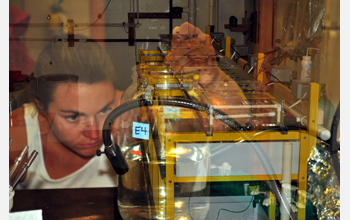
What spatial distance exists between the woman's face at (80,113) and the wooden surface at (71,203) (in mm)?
233

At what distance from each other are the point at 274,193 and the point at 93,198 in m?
1.31

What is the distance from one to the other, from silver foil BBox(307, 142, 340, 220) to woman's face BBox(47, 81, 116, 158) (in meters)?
1.16

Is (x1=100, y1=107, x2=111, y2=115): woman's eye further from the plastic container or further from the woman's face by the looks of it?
the plastic container

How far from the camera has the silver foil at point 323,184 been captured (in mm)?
1644

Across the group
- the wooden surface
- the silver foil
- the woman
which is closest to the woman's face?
the woman

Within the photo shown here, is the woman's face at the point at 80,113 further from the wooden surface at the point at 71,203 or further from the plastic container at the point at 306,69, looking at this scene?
the plastic container at the point at 306,69

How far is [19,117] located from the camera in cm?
272

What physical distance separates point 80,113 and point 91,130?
0.12 meters

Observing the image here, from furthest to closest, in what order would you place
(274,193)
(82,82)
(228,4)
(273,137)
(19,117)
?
(19,117) → (82,82) → (228,4) → (274,193) → (273,137)

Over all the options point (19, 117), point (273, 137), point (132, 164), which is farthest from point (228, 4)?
point (19, 117)

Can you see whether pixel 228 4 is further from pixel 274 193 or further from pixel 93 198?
pixel 93 198

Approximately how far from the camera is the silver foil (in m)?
1.64

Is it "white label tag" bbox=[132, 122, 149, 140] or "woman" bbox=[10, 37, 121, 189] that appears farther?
"woman" bbox=[10, 37, 121, 189]

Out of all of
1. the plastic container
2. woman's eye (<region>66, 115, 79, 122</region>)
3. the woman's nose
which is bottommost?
the woman's nose
